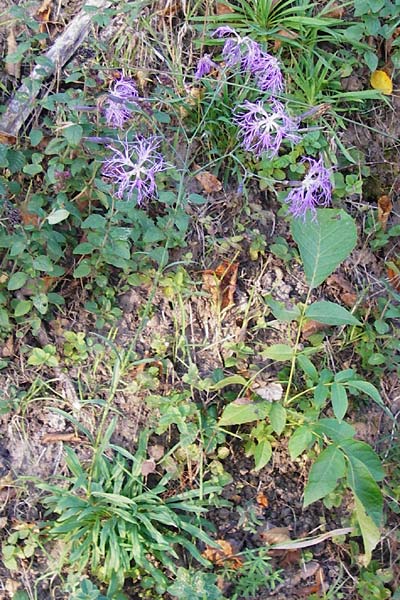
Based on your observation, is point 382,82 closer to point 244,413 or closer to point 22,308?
point 244,413

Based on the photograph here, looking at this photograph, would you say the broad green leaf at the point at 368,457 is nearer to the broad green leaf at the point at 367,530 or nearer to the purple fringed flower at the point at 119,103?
the broad green leaf at the point at 367,530

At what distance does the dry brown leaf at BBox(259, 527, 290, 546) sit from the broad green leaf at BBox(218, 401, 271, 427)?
363 millimetres

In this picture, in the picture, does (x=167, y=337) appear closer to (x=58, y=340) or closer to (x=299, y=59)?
(x=58, y=340)

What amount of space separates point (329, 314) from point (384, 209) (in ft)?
2.30

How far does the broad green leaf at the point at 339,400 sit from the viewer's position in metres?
2.21

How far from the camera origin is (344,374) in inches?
90.6

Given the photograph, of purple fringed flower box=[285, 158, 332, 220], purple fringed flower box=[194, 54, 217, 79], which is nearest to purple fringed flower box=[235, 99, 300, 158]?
purple fringed flower box=[285, 158, 332, 220]

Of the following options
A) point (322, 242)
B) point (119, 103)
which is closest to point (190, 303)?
point (322, 242)

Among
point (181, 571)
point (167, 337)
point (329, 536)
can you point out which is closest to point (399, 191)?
point (167, 337)

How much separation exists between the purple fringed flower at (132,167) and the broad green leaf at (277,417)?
75 centimetres

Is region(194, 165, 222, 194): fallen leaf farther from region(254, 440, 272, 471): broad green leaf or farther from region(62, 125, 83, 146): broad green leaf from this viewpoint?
region(254, 440, 272, 471): broad green leaf

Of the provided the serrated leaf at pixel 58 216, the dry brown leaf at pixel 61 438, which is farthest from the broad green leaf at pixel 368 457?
the serrated leaf at pixel 58 216

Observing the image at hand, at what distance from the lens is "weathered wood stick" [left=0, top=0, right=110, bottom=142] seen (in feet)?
8.43

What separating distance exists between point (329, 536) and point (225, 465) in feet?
1.30
